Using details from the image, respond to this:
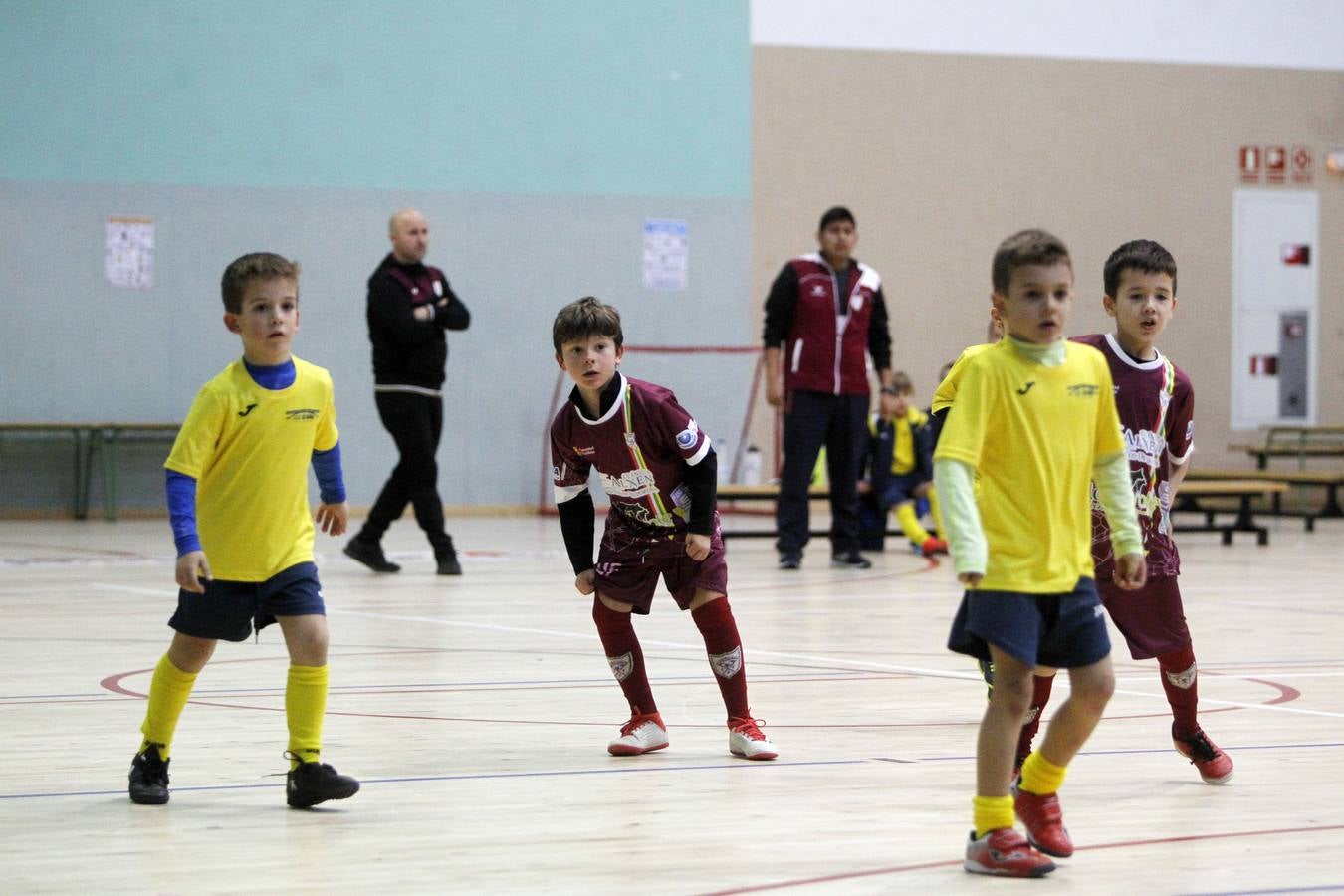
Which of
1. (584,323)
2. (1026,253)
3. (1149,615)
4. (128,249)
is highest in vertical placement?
(128,249)

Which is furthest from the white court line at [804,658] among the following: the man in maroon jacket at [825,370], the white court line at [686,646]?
the man in maroon jacket at [825,370]

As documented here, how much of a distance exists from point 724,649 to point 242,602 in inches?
47.6

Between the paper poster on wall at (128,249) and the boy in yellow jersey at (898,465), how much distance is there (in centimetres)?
568

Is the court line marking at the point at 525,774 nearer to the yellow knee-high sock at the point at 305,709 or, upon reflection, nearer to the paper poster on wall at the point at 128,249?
the yellow knee-high sock at the point at 305,709

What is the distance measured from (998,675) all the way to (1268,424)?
13434 millimetres

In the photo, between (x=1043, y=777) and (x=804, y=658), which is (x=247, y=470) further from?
(x=804, y=658)

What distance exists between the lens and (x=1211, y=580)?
8.86 m

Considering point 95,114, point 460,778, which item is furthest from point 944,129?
point 460,778

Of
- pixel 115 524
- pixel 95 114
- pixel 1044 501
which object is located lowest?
pixel 115 524

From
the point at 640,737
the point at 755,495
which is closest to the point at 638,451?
the point at 640,737

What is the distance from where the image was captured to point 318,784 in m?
3.49

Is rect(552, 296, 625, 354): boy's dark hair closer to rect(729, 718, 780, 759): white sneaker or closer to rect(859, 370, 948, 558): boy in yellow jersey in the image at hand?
rect(729, 718, 780, 759): white sneaker

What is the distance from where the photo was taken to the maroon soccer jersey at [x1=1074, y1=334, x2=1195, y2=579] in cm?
387

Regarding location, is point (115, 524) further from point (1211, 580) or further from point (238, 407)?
point (238, 407)
